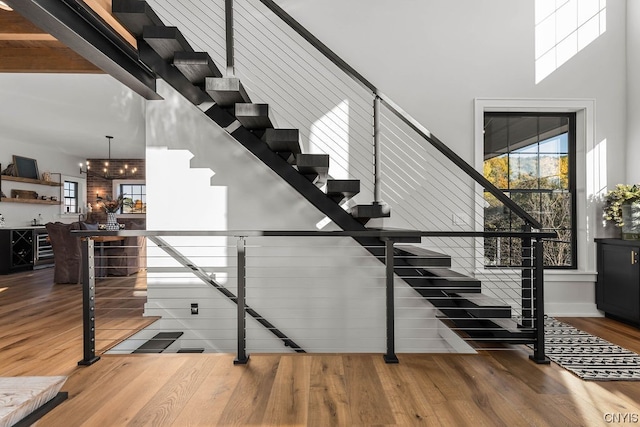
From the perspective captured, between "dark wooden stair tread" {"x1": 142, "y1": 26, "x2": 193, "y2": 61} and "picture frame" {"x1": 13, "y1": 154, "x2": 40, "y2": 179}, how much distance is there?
23.1 ft

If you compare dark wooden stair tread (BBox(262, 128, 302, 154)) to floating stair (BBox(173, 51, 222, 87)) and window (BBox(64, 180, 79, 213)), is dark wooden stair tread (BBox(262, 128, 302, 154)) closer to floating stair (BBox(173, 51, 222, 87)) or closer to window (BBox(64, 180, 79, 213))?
floating stair (BBox(173, 51, 222, 87))

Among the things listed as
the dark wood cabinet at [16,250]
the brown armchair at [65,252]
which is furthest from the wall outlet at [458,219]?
the dark wood cabinet at [16,250]

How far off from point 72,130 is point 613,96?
28.2ft

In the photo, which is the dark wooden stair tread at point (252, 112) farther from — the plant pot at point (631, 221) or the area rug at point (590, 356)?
the plant pot at point (631, 221)

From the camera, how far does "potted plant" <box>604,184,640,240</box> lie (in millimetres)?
3479

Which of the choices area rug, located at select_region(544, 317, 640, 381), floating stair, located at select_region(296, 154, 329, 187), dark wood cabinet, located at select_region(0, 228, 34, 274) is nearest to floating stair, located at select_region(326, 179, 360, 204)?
floating stair, located at select_region(296, 154, 329, 187)

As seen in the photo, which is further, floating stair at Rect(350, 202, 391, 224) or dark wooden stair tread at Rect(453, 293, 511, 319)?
floating stair at Rect(350, 202, 391, 224)

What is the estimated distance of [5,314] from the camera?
11.8ft

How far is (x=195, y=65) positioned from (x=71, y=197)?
8.41 meters

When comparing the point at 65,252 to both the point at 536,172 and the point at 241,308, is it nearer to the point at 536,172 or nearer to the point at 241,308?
the point at 241,308

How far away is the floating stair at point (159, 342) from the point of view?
118 inches

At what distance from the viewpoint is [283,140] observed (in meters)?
2.64

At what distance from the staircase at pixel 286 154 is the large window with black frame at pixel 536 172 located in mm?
1354

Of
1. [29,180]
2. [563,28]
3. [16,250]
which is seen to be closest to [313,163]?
[563,28]
